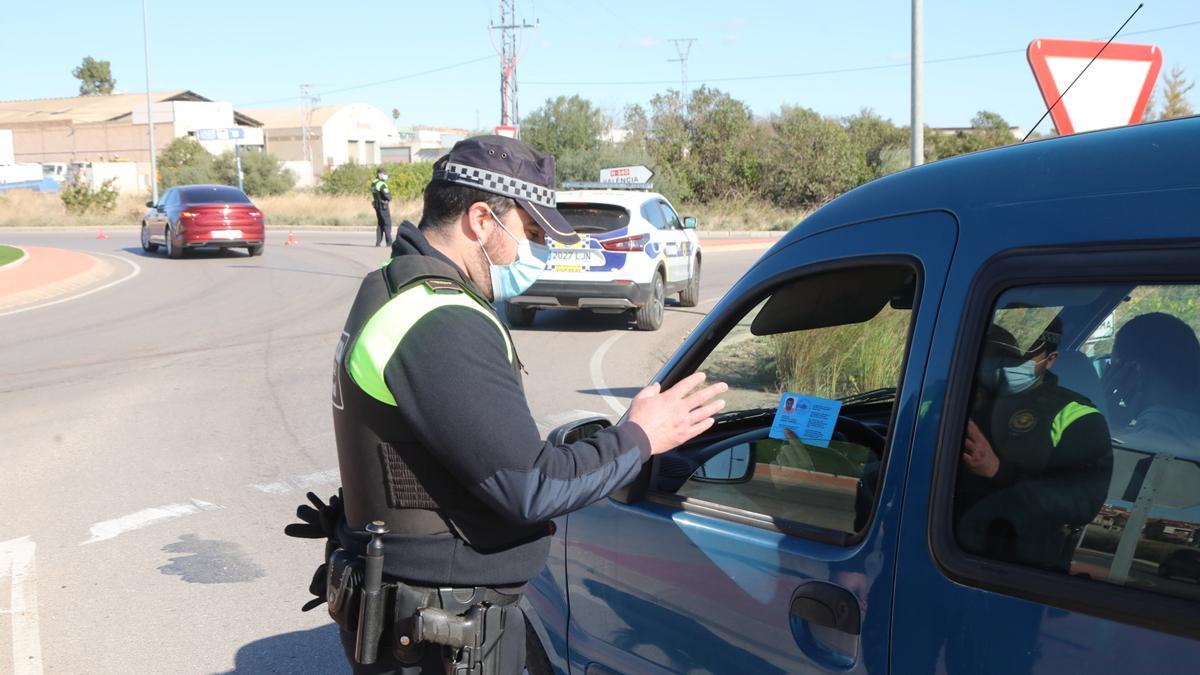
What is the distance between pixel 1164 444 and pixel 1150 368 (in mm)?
194

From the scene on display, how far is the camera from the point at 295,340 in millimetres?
13383

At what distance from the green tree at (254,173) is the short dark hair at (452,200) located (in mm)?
63149

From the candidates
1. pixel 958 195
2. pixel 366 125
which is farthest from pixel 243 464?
pixel 366 125

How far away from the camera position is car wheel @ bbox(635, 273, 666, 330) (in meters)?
14.1

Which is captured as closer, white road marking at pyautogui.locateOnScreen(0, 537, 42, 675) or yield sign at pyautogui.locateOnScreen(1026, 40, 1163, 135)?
white road marking at pyautogui.locateOnScreen(0, 537, 42, 675)

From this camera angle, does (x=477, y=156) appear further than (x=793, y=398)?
No

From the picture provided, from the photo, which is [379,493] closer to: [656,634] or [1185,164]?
[656,634]

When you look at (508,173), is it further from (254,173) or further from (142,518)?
(254,173)

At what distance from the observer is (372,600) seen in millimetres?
2297

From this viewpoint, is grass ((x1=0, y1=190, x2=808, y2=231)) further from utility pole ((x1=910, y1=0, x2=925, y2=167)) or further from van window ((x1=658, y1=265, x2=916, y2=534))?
van window ((x1=658, y1=265, x2=916, y2=534))

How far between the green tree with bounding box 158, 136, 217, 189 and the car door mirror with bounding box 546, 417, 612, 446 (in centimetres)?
6292

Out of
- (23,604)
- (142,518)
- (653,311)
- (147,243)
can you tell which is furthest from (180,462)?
(147,243)

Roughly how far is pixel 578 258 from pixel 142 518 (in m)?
7.72

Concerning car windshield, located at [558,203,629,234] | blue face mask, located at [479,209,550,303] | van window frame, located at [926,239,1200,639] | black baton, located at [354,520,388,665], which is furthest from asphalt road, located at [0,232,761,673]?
van window frame, located at [926,239,1200,639]
